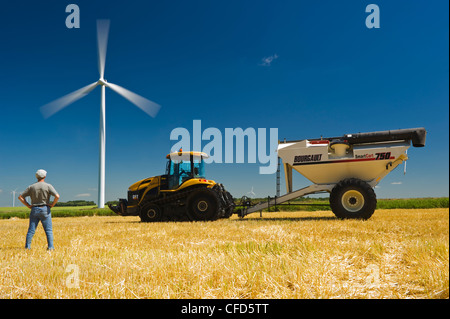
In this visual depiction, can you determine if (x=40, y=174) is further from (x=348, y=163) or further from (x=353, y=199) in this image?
(x=348, y=163)

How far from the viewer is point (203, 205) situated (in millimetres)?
13516

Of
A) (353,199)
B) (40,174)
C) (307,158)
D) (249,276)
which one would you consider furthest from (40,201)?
(353,199)

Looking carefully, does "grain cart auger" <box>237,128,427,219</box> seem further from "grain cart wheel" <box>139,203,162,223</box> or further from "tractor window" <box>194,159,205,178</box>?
"grain cart wheel" <box>139,203,162,223</box>

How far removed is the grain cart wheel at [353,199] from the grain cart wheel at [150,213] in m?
7.88

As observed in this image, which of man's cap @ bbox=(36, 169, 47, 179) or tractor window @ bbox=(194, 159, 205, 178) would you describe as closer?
man's cap @ bbox=(36, 169, 47, 179)

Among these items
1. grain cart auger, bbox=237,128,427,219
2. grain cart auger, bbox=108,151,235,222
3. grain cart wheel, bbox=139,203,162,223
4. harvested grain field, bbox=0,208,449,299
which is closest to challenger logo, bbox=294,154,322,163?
grain cart auger, bbox=237,128,427,219

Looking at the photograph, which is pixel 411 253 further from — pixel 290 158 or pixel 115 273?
pixel 290 158

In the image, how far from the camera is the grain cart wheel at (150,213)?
14.2 m

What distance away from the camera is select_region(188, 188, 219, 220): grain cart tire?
13.3m

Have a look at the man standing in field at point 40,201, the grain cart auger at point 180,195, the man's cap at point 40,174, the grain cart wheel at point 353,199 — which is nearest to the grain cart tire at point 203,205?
the grain cart auger at point 180,195

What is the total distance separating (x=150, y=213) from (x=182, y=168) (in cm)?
265

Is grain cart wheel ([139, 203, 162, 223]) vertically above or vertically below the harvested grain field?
below

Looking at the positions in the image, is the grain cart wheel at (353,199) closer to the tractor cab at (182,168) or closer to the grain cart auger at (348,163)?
the grain cart auger at (348,163)

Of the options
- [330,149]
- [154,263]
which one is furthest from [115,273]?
[330,149]
